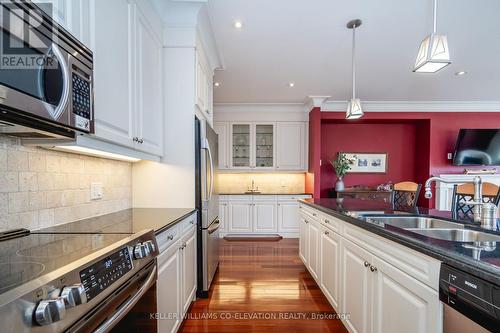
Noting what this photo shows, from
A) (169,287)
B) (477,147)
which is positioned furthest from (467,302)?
(477,147)

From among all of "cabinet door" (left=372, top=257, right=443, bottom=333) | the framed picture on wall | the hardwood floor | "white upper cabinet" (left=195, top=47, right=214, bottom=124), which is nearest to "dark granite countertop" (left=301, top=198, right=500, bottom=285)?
"cabinet door" (left=372, top=257, right=443, bottom=333)

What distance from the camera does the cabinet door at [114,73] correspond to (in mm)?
1299

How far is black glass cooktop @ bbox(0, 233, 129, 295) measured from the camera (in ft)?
2.23

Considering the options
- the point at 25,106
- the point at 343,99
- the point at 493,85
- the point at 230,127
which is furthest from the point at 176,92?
the point at 493,85

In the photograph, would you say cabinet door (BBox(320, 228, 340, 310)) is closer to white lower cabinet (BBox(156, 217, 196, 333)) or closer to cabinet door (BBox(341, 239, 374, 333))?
cabinet door (BBox(341, 239, 374, 333))

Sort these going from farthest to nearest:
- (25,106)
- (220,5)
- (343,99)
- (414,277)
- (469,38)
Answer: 1. (343,99)
2. (469,38)
3. (220,5)
4. (414,277)
5. (25,106)

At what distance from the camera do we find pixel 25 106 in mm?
794

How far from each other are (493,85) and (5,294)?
5.84 metres

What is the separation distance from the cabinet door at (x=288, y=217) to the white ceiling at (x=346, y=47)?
6.71 ft

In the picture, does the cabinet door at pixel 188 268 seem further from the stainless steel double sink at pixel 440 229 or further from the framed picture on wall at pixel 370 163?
the framed picture on wall at pixel 370 163

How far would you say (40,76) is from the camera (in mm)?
857

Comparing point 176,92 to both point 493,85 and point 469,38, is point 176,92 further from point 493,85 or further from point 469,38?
point 493,85

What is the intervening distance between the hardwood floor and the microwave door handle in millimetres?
1793

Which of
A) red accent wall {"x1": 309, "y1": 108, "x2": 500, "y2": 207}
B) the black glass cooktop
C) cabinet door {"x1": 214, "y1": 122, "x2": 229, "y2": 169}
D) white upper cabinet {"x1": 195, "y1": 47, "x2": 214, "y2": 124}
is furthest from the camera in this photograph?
cabinet door {"x1": 214, "y1": 122, "x2": 229, "y2": 169}
